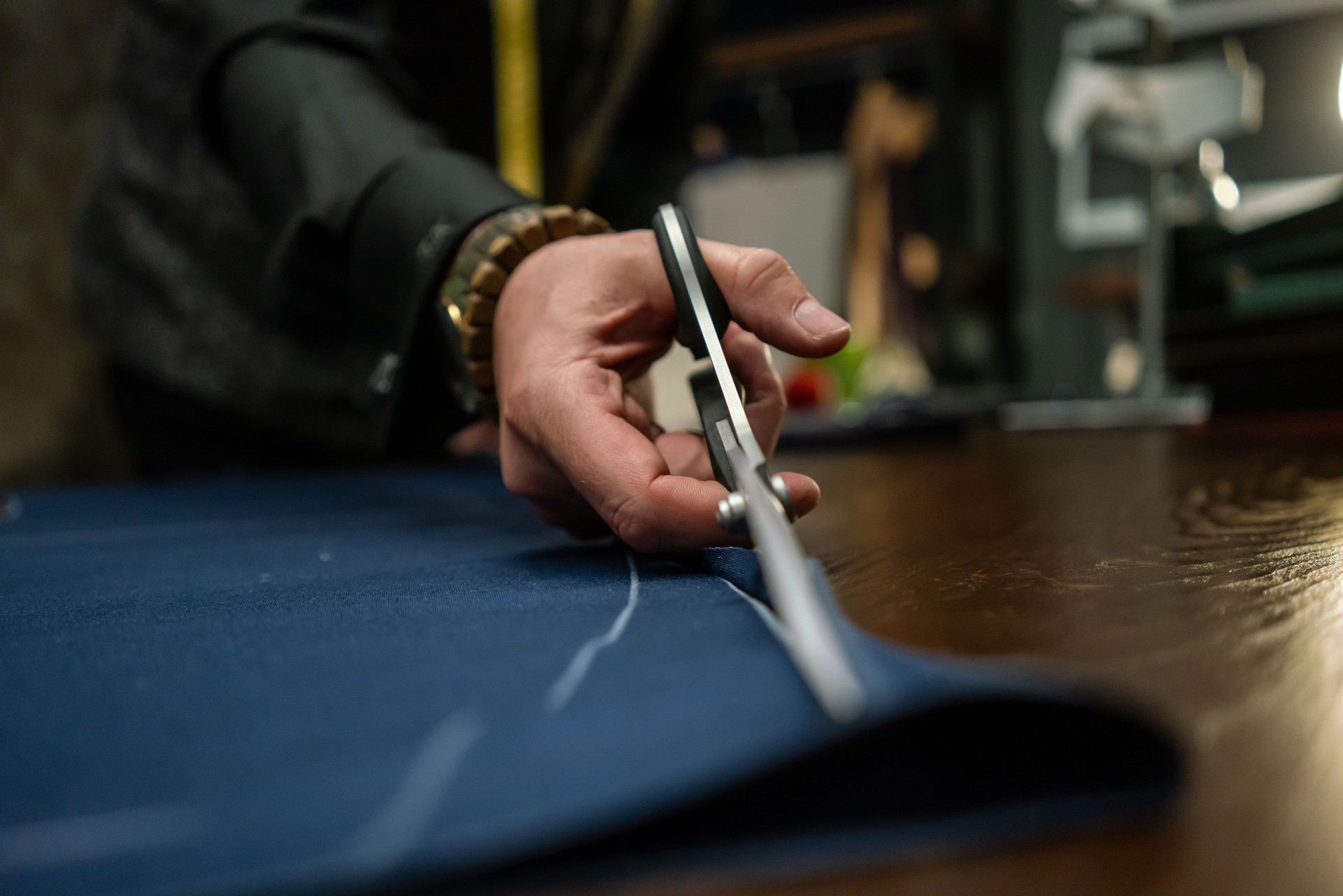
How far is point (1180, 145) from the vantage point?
1376 millimetres

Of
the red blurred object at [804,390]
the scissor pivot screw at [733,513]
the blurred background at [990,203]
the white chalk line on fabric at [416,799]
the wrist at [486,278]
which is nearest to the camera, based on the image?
the white chalk line on fabric at [416,799]

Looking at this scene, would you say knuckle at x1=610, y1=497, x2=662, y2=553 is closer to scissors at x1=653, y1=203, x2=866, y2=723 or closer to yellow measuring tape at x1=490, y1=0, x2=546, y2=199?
scissors at x1=653, y1=203, x2=866, y2=723

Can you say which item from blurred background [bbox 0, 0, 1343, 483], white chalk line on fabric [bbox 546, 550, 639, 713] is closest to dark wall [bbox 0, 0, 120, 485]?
blurred background [bbox 0, 0, 1343, 483]

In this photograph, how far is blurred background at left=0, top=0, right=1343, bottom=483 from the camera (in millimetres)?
931

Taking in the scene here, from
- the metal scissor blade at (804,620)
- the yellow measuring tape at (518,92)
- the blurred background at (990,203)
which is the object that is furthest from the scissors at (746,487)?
the yellow measuring tape at (518,92)

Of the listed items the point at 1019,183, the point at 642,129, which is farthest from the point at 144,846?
the point at 1019,183

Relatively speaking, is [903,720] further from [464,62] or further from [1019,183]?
[1019,183]

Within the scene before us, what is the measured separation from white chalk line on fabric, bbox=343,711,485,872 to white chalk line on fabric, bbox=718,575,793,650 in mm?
65

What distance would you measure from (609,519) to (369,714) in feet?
0.48

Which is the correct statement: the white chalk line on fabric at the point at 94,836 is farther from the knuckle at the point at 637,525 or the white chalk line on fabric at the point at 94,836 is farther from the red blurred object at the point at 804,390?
the red blurred object at the point at 804,390

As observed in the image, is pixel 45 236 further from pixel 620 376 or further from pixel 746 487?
pixel 746 487

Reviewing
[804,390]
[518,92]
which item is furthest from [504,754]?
[804,390]

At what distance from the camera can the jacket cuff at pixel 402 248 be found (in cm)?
44

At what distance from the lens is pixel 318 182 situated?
0.51m
